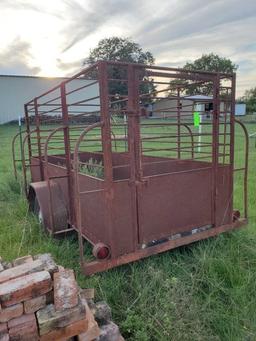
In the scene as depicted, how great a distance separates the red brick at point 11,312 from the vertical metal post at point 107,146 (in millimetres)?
867

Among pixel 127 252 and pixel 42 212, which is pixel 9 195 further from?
pixel 127 252

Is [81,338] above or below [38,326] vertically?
below

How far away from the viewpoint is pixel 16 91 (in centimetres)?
3028

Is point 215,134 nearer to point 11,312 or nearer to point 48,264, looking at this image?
point 48,264

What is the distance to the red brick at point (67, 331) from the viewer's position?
167 cm

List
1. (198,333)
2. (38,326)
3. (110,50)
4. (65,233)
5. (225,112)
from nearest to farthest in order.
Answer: (38,326) < (198,333) < (225,112) < (65,233) < (110,50)

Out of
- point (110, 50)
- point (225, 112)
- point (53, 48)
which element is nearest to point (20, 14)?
point (53, 48)

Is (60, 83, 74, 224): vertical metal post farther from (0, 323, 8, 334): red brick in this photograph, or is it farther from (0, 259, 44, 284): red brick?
(0, 323, 8, 334): red brick

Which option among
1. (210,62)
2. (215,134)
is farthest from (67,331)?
(210,62)

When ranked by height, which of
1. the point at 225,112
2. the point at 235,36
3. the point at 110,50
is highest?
the point at 110,50

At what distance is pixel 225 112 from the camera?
284 cm

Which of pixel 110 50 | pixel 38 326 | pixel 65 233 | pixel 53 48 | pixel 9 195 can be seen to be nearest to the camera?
pixel 38 326

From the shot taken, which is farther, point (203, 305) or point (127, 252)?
point (127, 252)

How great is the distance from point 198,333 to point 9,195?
13.0 ft
